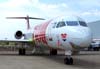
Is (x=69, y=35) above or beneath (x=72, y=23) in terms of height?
beneath

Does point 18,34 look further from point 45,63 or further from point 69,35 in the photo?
point 69,35

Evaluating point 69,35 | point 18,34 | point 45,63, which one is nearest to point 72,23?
point 69,35

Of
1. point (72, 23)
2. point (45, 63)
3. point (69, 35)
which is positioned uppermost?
point (72, 23)

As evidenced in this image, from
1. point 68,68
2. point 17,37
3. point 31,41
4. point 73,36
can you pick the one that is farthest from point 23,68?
point 17,37

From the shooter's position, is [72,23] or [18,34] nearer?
[72,23]

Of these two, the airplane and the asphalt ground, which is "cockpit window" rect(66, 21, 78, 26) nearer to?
the airplane

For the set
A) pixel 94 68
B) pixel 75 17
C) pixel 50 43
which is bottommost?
pixel 94 68

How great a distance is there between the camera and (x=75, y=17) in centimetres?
1648

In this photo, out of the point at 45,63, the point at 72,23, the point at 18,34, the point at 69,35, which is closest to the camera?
the point at 69,35

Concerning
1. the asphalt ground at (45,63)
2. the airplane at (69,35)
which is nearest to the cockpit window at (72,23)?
the airplane at (69,35)

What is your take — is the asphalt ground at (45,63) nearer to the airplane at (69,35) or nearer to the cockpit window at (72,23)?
the airplane at (69,35)

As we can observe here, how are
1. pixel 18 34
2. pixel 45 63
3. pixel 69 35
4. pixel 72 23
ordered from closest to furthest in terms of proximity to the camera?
pixel 69 35 < pixel 72 23 < pixel 45 63 < pixel 18 34

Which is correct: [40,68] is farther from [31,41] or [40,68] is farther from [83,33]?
[31,41]

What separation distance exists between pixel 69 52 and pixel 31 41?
10.8 m
